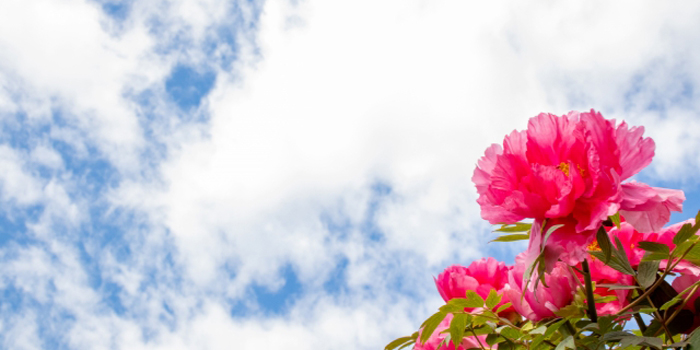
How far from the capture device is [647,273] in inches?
36.6

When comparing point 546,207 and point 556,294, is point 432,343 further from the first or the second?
point 546,207

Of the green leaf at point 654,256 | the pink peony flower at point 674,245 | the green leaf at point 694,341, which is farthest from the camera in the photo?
the pink peony flower at point 674,245

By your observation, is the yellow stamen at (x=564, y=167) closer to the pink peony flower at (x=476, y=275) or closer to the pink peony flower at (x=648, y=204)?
the pink peony flower at (x=648, y=204)

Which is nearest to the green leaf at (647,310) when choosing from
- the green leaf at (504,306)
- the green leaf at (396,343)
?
the green leaf at (504,306)

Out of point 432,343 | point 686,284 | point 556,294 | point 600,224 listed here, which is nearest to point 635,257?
point 686,284

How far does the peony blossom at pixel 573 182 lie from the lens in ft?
2.71

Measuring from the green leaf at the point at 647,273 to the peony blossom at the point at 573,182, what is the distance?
0.09m

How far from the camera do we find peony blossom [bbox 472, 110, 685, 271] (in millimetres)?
826

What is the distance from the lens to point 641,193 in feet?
2.82

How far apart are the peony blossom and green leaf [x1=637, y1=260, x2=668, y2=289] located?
0.29 feet

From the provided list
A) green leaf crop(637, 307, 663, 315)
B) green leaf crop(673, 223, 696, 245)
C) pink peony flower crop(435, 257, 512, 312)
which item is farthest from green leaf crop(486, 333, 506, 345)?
green leaf crop(673, 223, 696, 245)

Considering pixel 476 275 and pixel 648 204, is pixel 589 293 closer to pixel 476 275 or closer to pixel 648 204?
pixel 648 204

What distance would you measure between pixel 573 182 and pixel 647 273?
0.25 meters

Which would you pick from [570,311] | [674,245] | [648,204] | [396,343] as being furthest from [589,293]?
[396,343]
